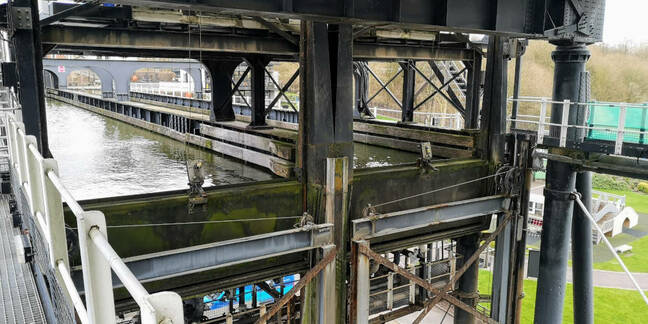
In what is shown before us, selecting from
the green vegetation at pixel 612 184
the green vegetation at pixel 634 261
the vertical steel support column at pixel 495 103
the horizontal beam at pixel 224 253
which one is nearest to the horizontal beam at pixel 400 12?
the vertical steel support column at pixel 495 103

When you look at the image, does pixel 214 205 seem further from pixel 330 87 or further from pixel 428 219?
pixel 428 219

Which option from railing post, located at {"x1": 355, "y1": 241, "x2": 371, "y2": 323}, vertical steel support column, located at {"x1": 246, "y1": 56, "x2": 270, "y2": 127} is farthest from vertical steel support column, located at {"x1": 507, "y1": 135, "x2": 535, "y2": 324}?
vertical steel support column, located at {"x1": 246, "y1": 56, "x2": 270, "y2": 127}

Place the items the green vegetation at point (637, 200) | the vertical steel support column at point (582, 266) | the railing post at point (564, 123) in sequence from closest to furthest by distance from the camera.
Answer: the railing post at point (564, 123) → the vertical steel support column at point (582, 266) → the green vegetation at point (637, 200)

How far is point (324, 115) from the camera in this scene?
911 cm

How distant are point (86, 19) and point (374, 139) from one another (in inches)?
392

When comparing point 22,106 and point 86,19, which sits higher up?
point 86,19

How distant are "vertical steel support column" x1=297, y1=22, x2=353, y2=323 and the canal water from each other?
2256mm

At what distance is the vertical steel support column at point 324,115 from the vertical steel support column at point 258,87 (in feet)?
19.2

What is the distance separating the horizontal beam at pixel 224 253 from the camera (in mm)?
7422

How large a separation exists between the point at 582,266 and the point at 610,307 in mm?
12371

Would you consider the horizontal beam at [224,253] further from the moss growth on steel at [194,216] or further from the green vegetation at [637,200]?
the green vegetation at [637,200]

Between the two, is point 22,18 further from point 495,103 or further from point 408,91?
point 408,91

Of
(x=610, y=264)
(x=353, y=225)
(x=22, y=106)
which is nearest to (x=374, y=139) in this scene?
(x=353, y=225)

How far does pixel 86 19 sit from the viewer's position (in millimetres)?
9133
